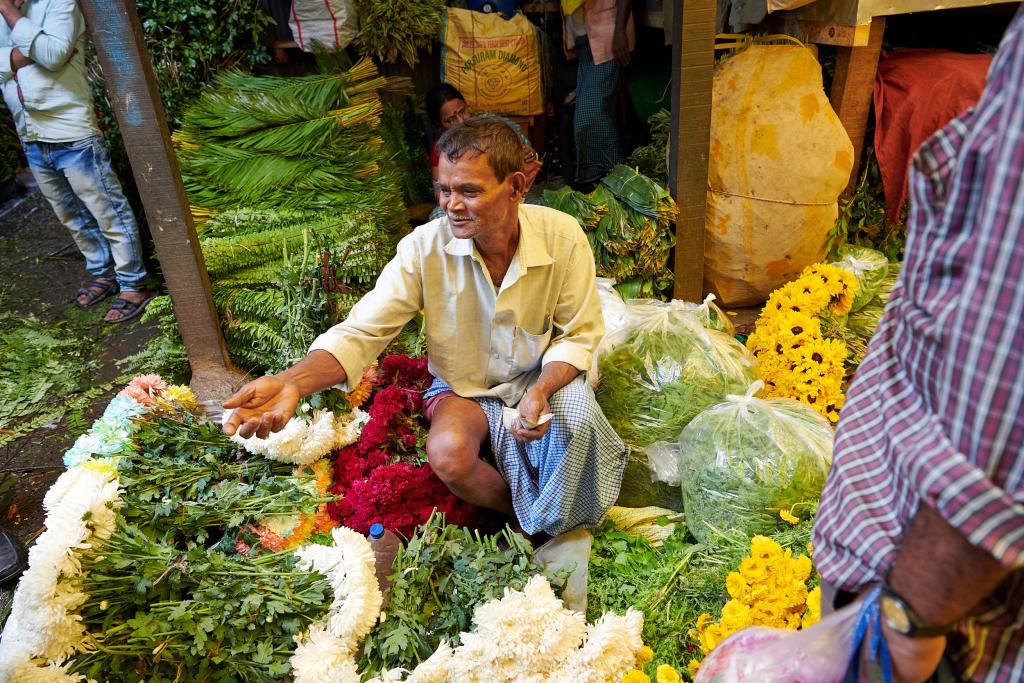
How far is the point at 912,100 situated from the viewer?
3.98 metres

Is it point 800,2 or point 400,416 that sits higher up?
point 800,2

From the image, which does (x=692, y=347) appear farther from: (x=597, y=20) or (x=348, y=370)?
(x=597, y=20)

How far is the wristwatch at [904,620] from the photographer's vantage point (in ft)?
3.03

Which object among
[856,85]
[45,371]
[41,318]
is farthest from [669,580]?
[41,318]

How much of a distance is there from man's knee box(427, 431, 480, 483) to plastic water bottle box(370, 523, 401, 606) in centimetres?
27

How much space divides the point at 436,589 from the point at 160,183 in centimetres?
222

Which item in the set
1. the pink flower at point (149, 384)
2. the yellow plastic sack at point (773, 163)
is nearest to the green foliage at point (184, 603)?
the pink flower at point (149, 384)

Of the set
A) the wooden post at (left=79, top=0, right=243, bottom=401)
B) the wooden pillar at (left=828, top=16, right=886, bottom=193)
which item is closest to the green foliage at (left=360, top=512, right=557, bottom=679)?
the wooden post at (left=79, top=0, right=243, bottom=401)

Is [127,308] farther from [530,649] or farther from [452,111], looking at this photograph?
[530,649]

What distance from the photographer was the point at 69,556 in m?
1.91

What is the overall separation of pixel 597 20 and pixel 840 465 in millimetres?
4535

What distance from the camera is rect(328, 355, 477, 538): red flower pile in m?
2.60

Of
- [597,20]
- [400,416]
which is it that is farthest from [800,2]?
[400,416]

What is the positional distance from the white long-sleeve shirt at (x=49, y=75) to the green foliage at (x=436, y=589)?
149 inches
